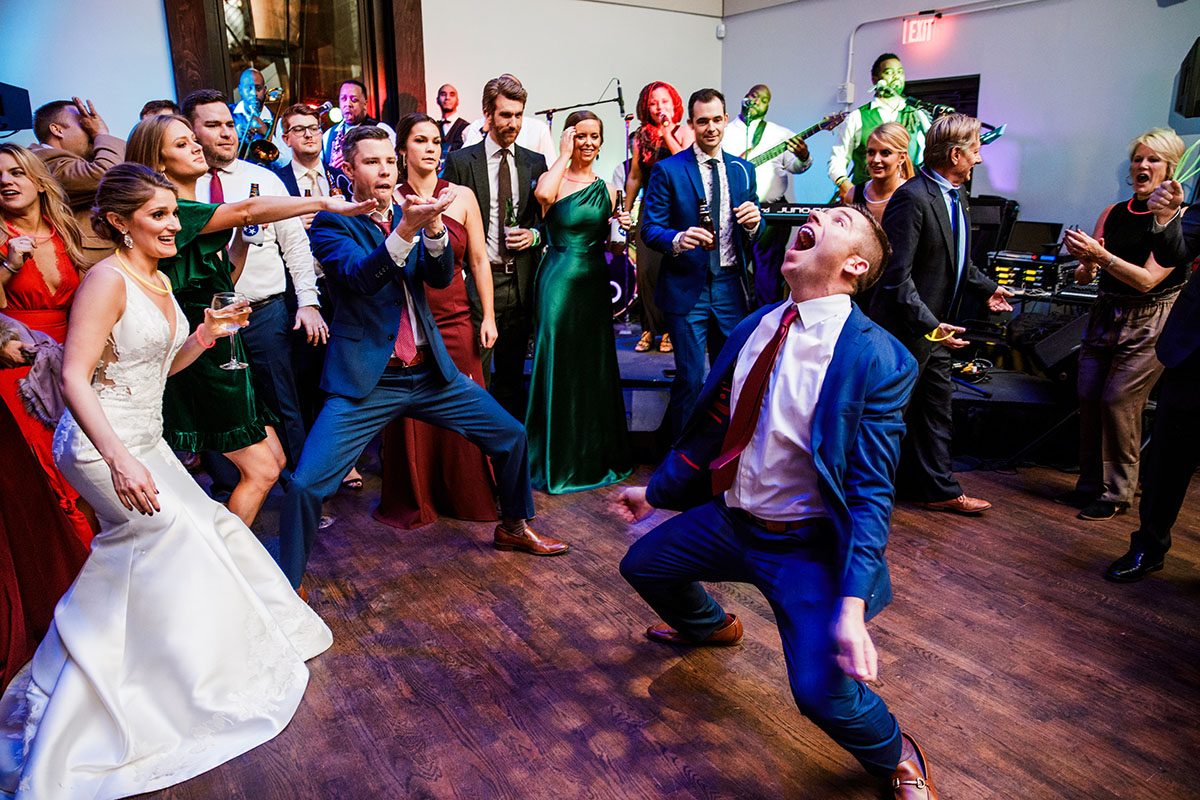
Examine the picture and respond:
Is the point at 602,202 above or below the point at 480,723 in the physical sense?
above

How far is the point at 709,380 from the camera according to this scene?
7.20ft

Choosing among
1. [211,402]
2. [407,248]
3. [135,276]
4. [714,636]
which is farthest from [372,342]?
[714,636]

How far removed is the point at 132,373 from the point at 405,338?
2.81ft

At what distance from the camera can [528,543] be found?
331cm

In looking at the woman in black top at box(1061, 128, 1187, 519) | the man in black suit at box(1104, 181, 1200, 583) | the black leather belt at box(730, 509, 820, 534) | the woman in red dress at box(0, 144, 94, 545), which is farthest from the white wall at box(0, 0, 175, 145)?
the man in black suit at box(1104, 181, 1200, 583)

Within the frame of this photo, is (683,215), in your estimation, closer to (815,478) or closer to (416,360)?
(416,360)

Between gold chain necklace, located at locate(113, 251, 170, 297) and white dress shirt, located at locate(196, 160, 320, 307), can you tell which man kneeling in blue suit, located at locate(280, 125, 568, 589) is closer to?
gold chain necklace, located at locate(113, 251, 170, 297)

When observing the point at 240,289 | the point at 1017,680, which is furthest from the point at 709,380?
the point at 240,289

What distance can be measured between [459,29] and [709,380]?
21.2ft

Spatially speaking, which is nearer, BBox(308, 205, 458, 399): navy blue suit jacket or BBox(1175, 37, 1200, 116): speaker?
BBox(308, 205, 458, 399): navy blue suit jacket

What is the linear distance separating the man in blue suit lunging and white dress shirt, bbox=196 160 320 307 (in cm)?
155

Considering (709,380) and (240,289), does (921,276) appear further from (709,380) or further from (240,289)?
(240,289)

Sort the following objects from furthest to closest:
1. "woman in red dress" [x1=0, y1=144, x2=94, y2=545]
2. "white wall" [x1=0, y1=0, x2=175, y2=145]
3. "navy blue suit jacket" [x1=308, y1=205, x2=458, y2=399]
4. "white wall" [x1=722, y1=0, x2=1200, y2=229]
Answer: "white wall" [x1=722, y1=0, x2=1200, y2=229], "white wall" [x1=0, y1=0, x2=175, y2=145], "navy blue suit jacket" [x1=308, y1=205, x2=458, y2=399], "woman in red dress" [x1=0, y1=144, x2=94, y2=545]

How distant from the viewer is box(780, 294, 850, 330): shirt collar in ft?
6.46
